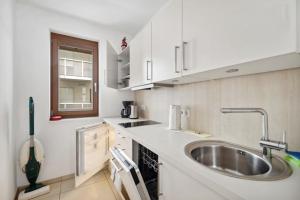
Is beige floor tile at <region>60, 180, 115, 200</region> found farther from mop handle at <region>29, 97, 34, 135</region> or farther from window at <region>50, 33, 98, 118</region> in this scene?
window at <region>50, 33, 98, 118</region>

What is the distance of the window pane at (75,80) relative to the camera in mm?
2119

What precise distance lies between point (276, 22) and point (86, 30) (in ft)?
7.63

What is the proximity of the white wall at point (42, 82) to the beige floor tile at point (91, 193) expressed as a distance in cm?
40

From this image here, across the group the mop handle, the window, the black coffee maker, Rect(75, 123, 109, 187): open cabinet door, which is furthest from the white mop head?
the black coffee maker

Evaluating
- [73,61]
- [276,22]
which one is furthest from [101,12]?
[276,22]

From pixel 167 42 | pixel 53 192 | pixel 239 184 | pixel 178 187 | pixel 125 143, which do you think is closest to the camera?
pixel 239 184

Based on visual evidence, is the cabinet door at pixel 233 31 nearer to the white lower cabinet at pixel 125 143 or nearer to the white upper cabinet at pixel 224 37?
the white upper cabinet at pixel 224 37

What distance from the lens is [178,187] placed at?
2.38 ft

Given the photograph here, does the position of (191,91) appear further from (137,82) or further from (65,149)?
(65,149)

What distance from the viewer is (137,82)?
6.00 feet

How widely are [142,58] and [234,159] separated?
1.36 meters

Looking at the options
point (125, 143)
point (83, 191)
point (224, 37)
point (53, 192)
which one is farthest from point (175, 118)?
point (53, 192)

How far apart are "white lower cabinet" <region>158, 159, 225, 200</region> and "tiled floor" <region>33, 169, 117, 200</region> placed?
115cm

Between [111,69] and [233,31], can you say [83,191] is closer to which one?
[111,69]
